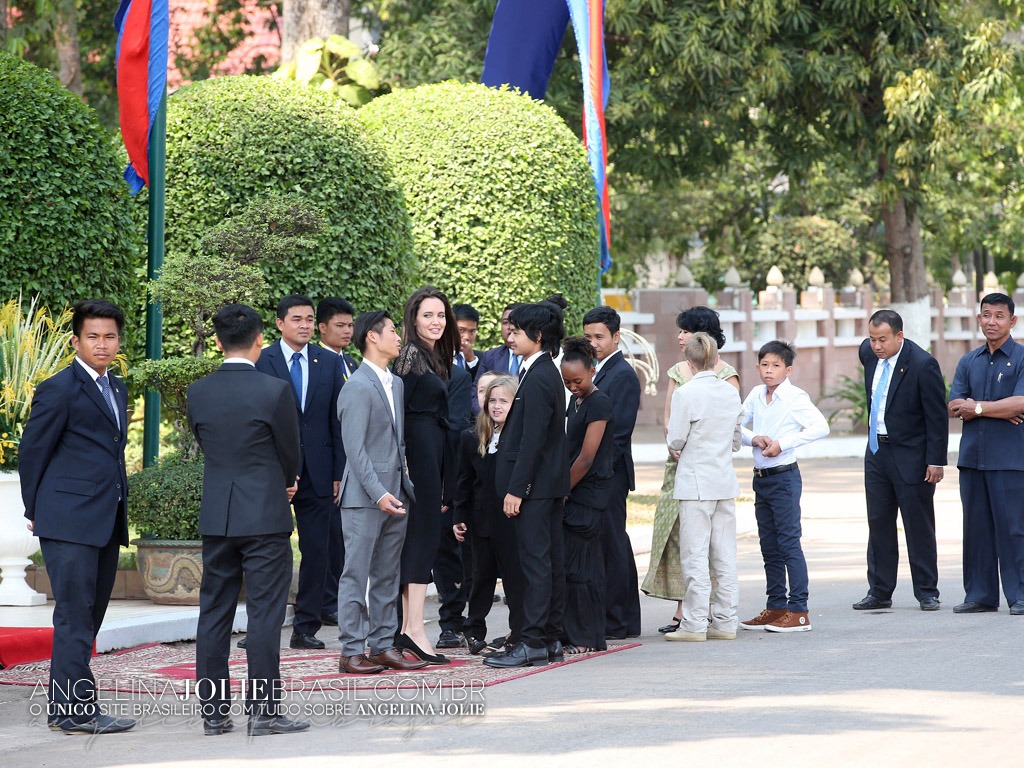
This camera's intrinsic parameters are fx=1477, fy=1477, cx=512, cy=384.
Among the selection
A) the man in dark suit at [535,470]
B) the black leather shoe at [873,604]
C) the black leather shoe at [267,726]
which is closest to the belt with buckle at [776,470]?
the black leather shoe at [873,604]

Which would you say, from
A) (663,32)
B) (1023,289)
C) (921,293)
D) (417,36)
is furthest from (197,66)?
(1023,289)

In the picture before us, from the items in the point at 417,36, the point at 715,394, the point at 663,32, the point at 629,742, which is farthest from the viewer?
the point at 417,36

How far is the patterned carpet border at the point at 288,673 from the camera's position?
729cm

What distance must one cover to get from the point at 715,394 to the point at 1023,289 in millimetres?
32690

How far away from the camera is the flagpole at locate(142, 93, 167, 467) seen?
11102mm

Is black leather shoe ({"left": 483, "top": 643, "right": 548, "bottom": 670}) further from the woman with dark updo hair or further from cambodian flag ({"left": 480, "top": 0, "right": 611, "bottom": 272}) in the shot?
cambodian flag ({"left": 480, "top": 0, "right": 611, "bottom": 272})

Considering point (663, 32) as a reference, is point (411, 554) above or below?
below

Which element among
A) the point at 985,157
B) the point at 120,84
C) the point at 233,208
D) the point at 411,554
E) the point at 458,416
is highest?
the point at 985,157

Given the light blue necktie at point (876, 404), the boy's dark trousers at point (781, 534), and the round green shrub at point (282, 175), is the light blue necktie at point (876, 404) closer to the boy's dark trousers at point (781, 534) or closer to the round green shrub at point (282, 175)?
the boy's dark trousers at point (781, 534)

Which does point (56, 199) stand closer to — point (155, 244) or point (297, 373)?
point (155, 244)

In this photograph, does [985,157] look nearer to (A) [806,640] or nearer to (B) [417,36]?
(B) [417,36]

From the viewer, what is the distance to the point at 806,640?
28.2 feet

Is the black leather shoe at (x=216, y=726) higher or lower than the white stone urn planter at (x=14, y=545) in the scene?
lower

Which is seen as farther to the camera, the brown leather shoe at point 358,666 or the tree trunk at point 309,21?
the tree trunk at point 309,21
